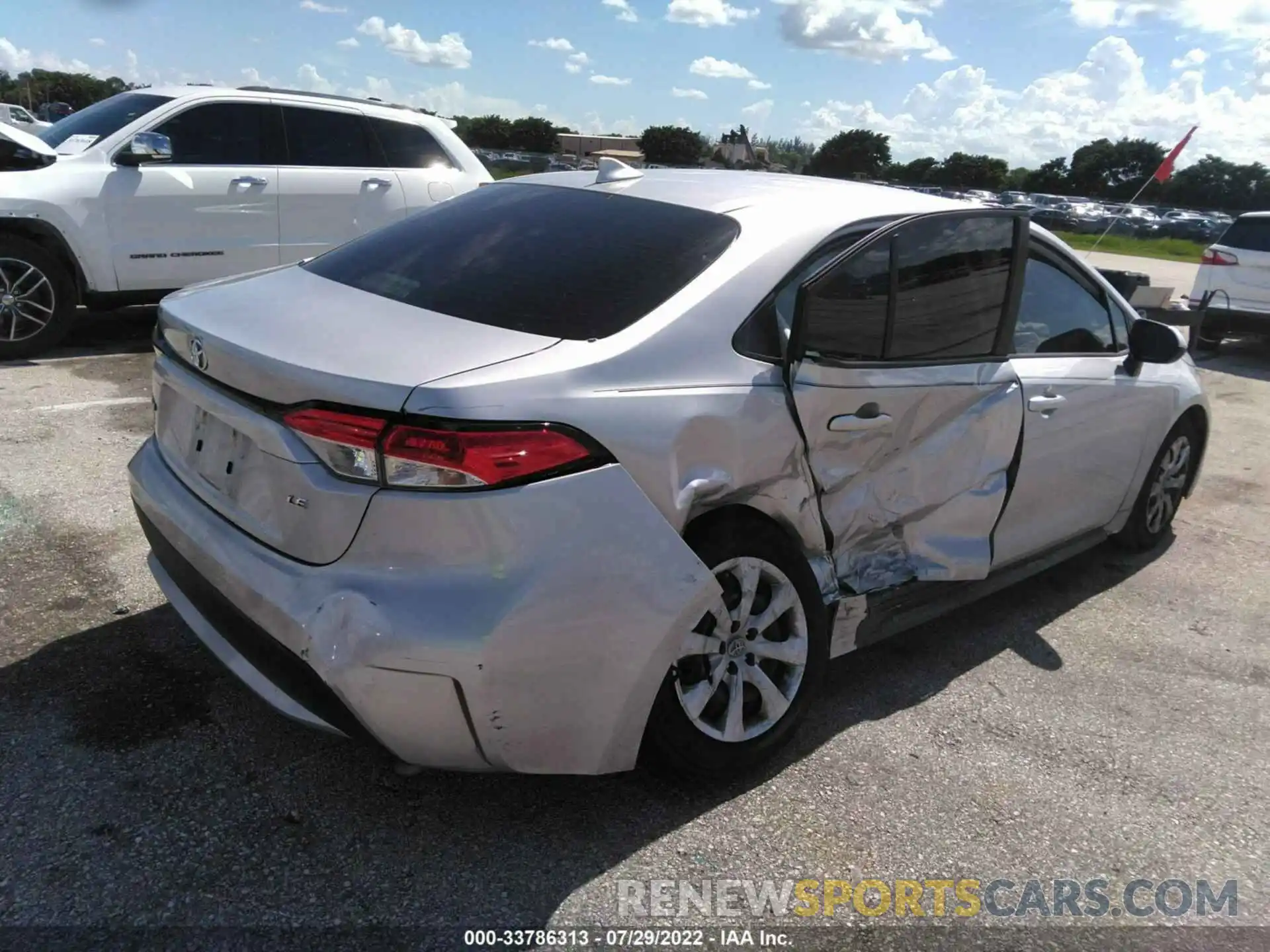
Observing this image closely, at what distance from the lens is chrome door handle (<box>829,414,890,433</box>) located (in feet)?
9.82

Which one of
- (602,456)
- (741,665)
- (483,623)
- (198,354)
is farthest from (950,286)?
(198,354)

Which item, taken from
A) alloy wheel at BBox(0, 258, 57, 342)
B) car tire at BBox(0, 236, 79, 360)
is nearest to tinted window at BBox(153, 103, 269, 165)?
car tire at BBox(0, 236, 79, 360)

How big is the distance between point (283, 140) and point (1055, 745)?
22.5ft

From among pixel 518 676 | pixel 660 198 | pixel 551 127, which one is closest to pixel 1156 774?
pixel 518 676

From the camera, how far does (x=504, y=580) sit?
2.23 metres

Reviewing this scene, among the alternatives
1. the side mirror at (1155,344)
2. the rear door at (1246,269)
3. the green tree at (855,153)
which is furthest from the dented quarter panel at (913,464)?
the green tree at (855,153)

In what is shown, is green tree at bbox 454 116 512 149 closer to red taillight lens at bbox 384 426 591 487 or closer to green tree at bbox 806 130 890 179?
green tree at bbox 806 130 890 179

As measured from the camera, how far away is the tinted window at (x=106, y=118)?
731 cm

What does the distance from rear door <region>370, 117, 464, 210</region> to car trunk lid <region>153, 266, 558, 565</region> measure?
5584 millimetres

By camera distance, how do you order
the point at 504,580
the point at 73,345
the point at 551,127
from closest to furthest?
the point at 504,580, the point at 73,345, the point at 551,127

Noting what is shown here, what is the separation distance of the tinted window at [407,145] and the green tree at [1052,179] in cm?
5149

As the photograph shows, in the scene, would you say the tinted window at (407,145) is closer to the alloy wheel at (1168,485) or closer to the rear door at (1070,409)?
the rear door at (1070,409)

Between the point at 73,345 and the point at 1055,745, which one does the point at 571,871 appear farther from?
the point at 73,345

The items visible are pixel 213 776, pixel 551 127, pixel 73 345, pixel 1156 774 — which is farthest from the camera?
pixel 551 127
